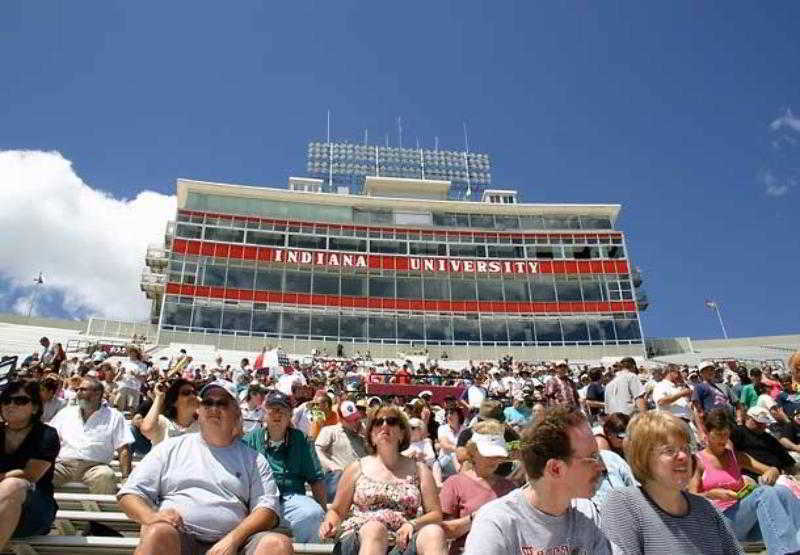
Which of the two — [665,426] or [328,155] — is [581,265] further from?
[665,426]

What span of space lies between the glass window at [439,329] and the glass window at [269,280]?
1119cm

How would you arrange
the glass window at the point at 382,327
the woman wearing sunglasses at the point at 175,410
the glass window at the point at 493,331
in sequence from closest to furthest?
the woman wearing sunglasses at the point at 175,410, the glass window at the point at 382,327, the glass window at the point at 493,331

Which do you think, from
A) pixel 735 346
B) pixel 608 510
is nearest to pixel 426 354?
pixel 735 346

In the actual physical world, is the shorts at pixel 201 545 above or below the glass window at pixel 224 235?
below

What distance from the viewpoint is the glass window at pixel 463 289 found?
141ft

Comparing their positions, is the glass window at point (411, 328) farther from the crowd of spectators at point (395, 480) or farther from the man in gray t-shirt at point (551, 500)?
the man in gray t-shirt at point (551, 500)

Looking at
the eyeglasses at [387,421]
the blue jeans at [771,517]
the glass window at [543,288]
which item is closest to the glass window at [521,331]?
the glass window at [543,288]

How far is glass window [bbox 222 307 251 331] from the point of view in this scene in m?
39.1

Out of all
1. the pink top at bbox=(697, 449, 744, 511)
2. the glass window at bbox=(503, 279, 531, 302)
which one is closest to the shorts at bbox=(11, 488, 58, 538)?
the pink top at bbox=(697, 449, 744, 511)

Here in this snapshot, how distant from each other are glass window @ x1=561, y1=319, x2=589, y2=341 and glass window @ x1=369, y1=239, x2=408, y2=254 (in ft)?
43.8

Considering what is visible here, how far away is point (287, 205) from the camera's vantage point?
148ft

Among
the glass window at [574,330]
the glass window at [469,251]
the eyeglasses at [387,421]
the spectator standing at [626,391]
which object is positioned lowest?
the eyeglasses at [387,421]

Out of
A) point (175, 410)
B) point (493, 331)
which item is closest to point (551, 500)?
point (175, 410)

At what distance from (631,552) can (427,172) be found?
190ft
